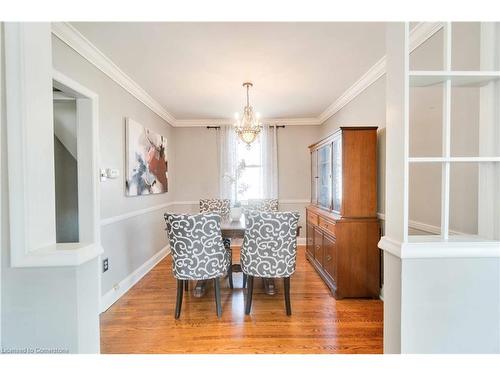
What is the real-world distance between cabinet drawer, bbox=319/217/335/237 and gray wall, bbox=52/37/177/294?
8.03 ft

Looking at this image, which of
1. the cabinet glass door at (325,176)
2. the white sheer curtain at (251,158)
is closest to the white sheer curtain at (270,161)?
the white sheer curtain at (251,158)

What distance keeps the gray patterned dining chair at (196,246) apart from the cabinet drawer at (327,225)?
1.31 meters

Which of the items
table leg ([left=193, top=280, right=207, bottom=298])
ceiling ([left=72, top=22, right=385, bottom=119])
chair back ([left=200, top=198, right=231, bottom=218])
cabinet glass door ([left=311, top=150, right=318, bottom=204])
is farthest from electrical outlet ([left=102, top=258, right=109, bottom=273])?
cabinet glass door ([left=311, top=150, right=318, bottom=204])

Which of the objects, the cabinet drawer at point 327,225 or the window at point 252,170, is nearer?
the cabinet drawer at point 327,225

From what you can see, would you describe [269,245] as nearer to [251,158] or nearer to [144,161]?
[144,161]

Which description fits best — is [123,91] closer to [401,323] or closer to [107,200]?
[107,200]

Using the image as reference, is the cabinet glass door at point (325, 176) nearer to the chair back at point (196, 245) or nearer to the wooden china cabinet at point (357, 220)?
the wooden china cabinet at point (357, 220)

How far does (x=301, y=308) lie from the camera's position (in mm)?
2521

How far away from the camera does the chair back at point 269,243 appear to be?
2.29 metres

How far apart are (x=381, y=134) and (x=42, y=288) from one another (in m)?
3.02

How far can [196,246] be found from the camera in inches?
89.1

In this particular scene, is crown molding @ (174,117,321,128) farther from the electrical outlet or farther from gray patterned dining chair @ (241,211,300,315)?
the electrical outlet

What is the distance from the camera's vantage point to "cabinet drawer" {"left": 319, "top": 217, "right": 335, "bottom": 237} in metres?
2.86
